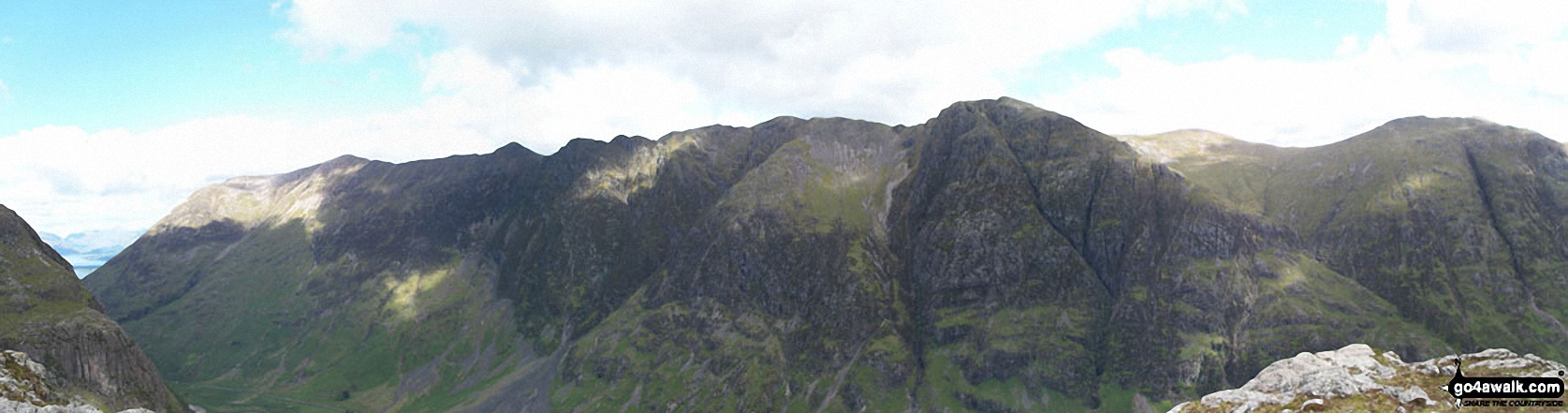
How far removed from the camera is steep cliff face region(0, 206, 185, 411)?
157500 millimetres

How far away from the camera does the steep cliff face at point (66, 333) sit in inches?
6201

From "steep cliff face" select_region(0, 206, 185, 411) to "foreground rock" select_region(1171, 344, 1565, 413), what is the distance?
708 feet

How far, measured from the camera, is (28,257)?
603ft

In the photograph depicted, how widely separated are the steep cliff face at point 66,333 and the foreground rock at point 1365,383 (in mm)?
215898

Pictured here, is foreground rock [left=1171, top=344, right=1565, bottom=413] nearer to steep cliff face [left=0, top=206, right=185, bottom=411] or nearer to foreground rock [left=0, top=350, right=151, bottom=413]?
foreground rock [left=0, top=350, right=151, bottom=413]

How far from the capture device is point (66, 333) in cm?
16275

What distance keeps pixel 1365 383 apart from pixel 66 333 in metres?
256
